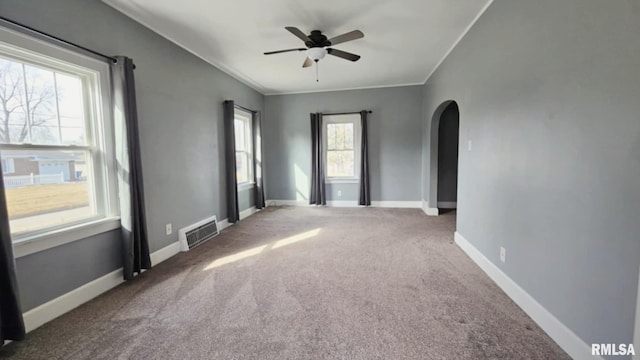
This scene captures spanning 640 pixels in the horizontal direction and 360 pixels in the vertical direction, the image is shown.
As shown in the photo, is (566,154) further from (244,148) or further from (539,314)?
(244,148)

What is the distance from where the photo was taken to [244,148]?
18.4 ft

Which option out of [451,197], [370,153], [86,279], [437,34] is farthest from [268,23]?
[451,197]

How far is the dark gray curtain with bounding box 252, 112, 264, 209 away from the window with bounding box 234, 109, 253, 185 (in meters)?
0.08

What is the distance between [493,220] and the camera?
2.61 metres

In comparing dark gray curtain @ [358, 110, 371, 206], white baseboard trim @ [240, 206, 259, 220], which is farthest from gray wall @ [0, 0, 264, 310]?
dark gray curtain @ [358, 110, 371, 206]

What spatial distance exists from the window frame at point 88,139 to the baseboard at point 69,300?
16.8 inches

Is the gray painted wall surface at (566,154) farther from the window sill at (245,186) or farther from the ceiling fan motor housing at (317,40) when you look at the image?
the window sill at (245,186)

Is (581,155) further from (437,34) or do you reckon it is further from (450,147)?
(450,147)

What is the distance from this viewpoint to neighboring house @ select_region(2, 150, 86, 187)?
1.92 m

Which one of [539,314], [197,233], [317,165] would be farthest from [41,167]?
[317,165]

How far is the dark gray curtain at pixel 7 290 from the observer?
167 cm

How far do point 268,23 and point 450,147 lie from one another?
4.60 m

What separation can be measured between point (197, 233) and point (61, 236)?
171cm

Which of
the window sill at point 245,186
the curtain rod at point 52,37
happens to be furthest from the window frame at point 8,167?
the window sill at point 245,186
